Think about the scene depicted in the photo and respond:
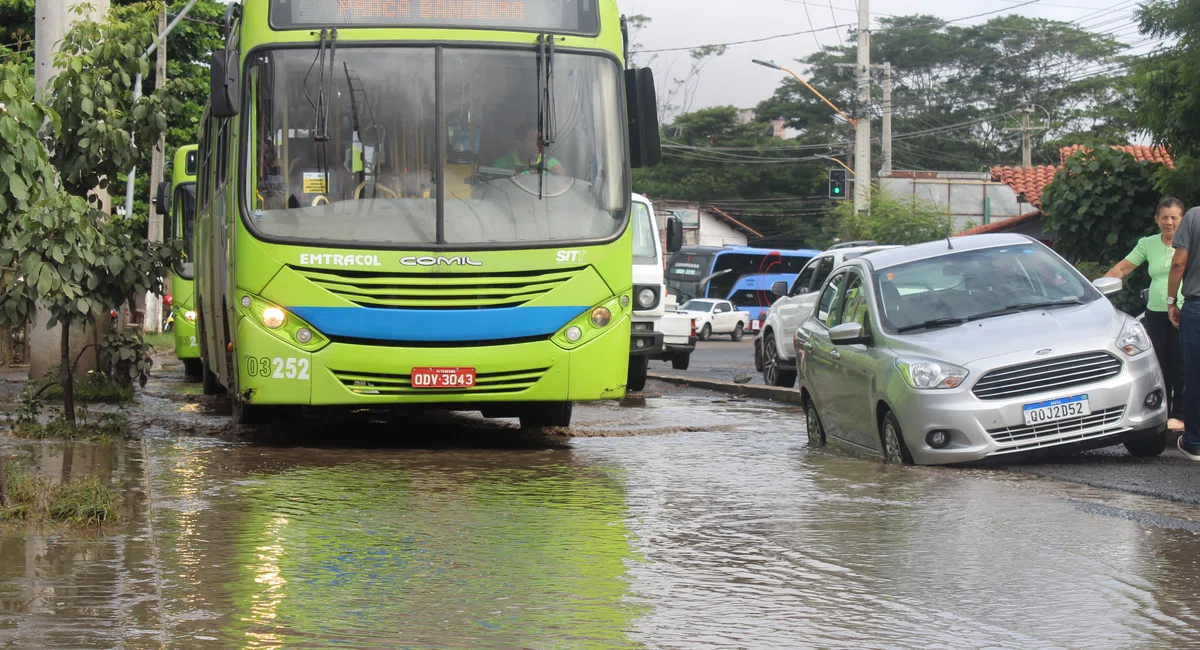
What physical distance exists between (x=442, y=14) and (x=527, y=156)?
1162mm

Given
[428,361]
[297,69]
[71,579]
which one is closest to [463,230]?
[428,361]

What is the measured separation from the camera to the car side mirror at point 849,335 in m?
10.8

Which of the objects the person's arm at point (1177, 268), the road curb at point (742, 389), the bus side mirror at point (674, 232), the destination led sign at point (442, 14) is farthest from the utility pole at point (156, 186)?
the person's arm at point (1177, 268)

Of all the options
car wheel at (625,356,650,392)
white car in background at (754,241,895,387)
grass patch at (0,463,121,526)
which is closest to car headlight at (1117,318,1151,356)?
grass patch at (0,463,121,526)

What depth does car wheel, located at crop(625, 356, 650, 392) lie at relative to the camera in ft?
61.1

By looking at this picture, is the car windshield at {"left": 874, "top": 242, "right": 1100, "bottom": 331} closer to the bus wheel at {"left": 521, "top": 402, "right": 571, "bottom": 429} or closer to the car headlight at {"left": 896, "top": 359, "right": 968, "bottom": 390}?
the car headlight at {"left": 896, "top": 359, "right": 968, "bottom": 390}

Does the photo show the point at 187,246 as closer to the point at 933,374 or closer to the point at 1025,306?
the point at 1025,306

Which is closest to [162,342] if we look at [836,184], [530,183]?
[836,184]

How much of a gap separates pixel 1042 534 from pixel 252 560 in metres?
3.48

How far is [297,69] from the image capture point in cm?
1098

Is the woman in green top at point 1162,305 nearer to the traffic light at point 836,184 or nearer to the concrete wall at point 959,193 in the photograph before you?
the traffic light at point 836,184

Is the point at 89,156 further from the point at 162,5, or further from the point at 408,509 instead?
the point at 408,509

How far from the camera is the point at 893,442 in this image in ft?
33.9

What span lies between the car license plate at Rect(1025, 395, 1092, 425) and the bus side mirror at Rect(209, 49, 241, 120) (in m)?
5.42
